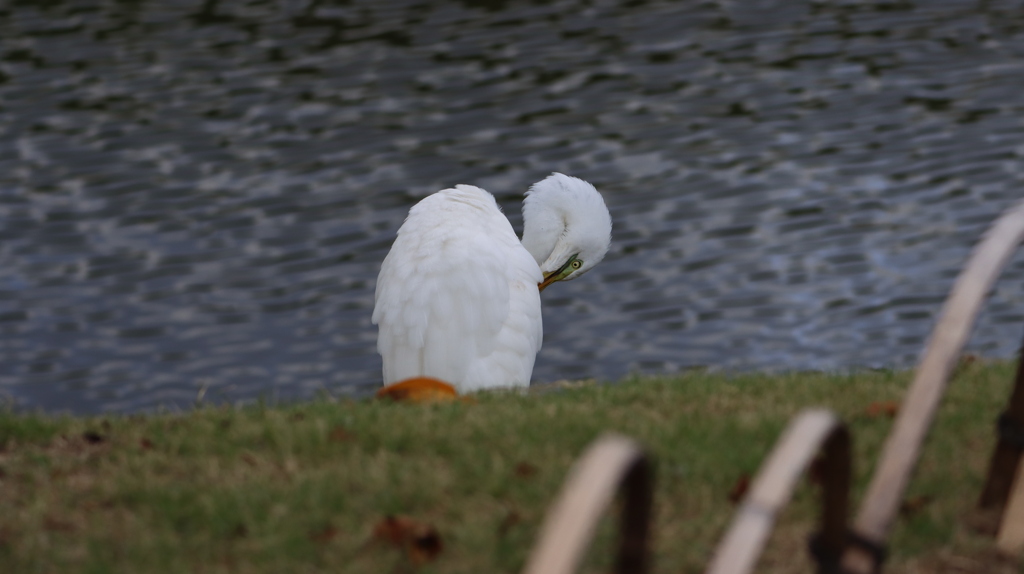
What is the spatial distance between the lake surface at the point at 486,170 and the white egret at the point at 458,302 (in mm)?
2579

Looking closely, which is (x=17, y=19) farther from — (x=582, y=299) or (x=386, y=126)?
(x=582, y=299)

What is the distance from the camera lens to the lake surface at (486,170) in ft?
36.0

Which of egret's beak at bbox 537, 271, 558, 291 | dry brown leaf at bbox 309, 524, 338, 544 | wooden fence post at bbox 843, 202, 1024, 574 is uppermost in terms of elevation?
wooden fence post at bbox 843, 202, 1024, 574

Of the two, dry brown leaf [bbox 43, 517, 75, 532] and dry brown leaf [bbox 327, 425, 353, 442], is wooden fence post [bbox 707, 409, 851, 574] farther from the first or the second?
dry brown leaf [bbox 43, 517, 75, 532]

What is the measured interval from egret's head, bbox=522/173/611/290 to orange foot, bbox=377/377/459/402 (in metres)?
2.62

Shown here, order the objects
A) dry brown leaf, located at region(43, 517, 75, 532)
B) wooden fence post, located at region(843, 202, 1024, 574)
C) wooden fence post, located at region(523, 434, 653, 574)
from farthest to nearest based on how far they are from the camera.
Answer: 1. dry brown leaf, located at region(43, 517, 75, 532)
2. wooden fence post, located at region(843, 202, 1024, 574)
3. wooden fence post, located at region(523, 434, 653, 574)

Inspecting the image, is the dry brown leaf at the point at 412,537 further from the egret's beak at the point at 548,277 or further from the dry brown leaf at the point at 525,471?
the egret's beak at the point at 548,277

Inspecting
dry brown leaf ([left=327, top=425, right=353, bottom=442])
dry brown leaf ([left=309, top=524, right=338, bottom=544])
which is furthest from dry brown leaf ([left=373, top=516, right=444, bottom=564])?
dry brown leaf ([left=327, top=425, right=353, bottom=442])

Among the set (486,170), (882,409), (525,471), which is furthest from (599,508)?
(486,170)

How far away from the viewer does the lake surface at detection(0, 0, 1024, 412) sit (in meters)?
11.0

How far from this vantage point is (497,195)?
13.3 meters

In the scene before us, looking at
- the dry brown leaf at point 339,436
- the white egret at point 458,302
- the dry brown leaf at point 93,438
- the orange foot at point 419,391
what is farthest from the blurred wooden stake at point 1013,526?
the white egret at point 458,302

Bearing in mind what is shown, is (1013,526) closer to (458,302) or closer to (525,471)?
(525,471)

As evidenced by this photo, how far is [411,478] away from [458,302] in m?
2.63
